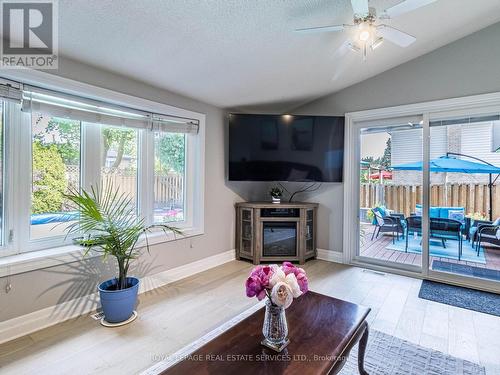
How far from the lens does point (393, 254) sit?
370 cm

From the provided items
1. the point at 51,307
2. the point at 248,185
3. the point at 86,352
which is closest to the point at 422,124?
the point at 248,185

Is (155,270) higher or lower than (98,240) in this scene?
lower

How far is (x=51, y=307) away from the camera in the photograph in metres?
2.26

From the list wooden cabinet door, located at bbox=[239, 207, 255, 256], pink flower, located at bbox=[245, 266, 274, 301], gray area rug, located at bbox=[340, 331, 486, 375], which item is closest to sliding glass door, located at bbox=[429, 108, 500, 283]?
gray area rug, located at bbox=[340, 331, 486, 375]

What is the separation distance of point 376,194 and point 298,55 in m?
2.21

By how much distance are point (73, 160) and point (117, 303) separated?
1.40m

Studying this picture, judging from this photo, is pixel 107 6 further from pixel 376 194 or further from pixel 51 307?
pixel 376 194

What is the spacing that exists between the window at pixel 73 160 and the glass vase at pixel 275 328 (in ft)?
6.58

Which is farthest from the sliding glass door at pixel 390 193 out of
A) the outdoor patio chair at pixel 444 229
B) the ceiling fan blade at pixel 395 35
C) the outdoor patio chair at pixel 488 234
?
the ceiling fan blade at pixel 395 35

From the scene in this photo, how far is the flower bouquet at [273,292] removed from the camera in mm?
1248

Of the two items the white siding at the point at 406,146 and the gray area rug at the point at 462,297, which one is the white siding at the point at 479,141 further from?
the gray area rug at the point at 462,297

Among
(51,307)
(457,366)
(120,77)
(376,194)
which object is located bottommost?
(457,366)

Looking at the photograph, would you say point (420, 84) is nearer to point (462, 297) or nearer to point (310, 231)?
point (310, 231)

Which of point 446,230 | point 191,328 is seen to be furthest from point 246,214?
point 446,230
